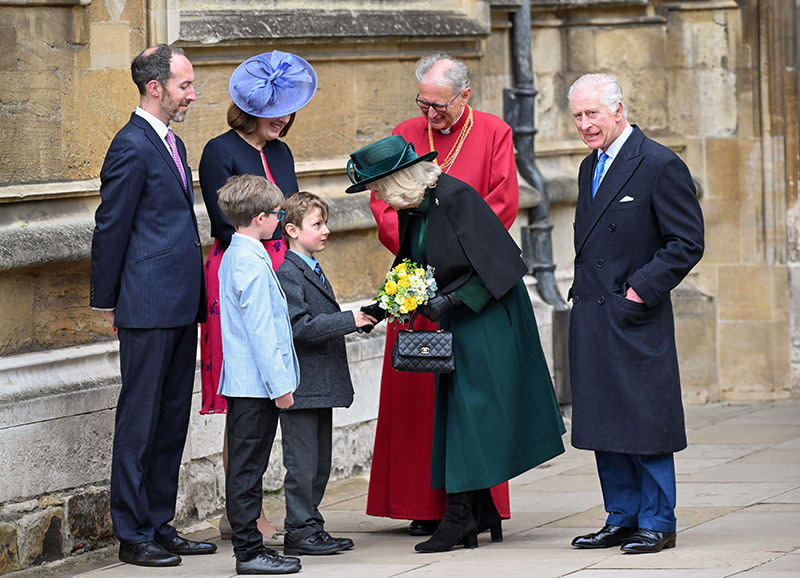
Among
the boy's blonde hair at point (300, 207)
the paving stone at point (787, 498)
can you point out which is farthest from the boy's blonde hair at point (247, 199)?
the paving stone at point (787, 498)

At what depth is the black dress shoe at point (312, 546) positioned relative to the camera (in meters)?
6.51

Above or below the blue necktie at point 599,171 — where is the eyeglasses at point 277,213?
below

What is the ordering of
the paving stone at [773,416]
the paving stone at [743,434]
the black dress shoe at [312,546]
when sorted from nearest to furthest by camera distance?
1. the black dress shoe at [312,546]
2. the paving stone at [743,434]
3. the paving stone at [773,416]

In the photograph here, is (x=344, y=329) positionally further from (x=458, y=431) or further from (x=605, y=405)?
(x=605, y=405)

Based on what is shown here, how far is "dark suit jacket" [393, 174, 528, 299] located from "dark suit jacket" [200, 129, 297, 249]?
32.3 inches

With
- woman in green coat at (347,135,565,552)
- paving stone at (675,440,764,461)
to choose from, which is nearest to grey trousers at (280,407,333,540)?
woman in green coat at (347,135,565,552)

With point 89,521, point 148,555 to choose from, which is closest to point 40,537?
point 89,521

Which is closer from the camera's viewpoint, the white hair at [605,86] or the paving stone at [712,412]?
the white hair at [605,86]

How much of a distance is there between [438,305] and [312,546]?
105 cm

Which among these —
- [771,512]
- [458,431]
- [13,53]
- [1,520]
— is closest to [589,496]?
[771,512]

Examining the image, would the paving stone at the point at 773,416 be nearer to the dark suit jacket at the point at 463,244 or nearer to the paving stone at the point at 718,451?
the paving stone at the point at 718,451

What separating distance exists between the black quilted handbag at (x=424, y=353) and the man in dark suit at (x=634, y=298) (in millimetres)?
504

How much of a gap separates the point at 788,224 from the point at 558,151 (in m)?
1.50

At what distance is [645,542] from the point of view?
6.20 m
